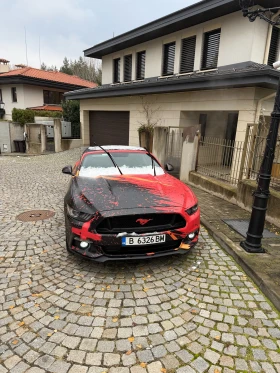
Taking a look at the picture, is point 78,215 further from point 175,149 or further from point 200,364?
point 175,149

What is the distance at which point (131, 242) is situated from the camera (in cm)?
295

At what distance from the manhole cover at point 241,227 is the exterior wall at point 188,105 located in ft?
12.8

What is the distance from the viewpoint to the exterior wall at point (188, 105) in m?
7.75

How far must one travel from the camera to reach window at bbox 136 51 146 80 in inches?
529

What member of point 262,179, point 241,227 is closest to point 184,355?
point 262,179

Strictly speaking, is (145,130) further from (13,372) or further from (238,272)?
(13,372)

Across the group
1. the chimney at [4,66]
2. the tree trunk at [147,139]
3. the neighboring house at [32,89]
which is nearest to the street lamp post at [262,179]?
the tree trunk at [147,139]

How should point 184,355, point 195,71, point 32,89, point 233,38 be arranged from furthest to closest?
point 32,89 < point 195,71 < point 233,38 < point 184,355

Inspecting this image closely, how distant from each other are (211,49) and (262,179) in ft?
27.6

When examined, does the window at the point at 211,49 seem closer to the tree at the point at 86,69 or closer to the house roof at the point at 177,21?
the house roof at the point at 177,21

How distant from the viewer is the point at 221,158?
22.5 feet

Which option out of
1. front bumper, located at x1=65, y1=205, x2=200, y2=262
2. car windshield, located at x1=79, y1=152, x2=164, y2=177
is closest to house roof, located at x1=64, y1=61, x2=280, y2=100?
car windshield, located at x1=79, y1=152, x2=164, y2=177

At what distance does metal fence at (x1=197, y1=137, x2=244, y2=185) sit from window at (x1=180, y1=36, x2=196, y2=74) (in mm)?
5024

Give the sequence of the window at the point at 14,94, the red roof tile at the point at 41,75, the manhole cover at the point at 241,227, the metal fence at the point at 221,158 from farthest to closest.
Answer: the window at the point at 14,94 < the red roof tile at the point at 41,75 < the metal fence at the point at 221,158 < the manhole cover at the point at 241,227
